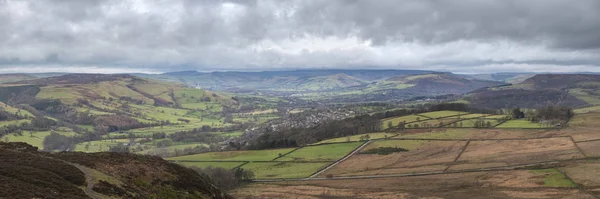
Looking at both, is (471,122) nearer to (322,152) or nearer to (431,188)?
(322,152)

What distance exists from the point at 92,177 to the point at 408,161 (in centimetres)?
8518

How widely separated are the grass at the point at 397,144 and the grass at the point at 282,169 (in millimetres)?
22236

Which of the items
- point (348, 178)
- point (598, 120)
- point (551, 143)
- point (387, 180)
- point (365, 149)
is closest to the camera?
point (387, 180)

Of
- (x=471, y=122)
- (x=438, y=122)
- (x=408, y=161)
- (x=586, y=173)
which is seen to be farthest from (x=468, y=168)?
(x=438, y=122)

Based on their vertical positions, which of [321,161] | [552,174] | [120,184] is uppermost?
[120,184]

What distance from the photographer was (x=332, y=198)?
7512 centimetres

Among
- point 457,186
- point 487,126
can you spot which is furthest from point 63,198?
point 487,126

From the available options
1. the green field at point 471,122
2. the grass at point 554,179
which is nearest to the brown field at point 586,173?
the grass at point 554,179

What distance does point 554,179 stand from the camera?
7144 cm

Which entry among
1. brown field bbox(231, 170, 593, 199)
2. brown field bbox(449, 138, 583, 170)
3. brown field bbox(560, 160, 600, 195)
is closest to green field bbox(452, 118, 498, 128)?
brown field bbox(449, 138, 583, 170)

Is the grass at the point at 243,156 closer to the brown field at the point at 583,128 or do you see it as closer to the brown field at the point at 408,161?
the brown field at the point at 408,161

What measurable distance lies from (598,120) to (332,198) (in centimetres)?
11867

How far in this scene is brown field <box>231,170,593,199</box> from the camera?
66688 millimetres

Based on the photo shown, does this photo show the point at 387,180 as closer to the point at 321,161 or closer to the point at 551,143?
the point at 321,161
